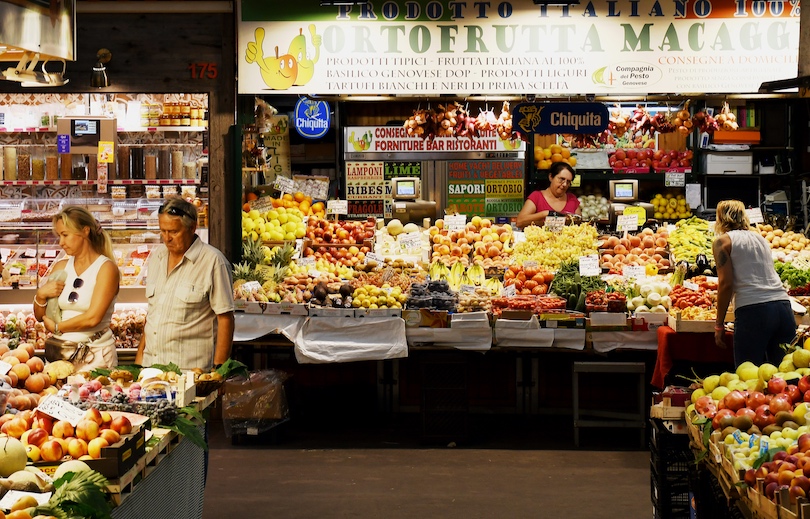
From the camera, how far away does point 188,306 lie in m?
5.36

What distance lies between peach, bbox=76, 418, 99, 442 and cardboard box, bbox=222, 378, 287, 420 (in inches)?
147

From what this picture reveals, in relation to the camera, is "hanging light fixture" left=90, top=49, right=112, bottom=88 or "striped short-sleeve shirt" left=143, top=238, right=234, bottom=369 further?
"hanging light fixture" left=90, top=49, right=112, bottom=88

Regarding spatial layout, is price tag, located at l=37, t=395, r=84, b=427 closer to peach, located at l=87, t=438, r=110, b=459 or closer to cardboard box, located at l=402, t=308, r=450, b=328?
peach, located at l=87, t=438, r=110, b=459

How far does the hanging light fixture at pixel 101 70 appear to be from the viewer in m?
8.04

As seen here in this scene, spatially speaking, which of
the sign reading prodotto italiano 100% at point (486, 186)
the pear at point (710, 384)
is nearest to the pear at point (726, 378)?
the pear at point (710, 384)

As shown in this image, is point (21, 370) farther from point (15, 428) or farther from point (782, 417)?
point (782, 417)

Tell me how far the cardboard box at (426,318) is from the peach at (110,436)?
3.97 meters

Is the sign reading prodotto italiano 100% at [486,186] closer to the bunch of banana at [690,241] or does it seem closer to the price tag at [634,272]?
the bunch of banana at [690,241]

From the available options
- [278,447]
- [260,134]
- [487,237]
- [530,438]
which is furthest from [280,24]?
[530,438]

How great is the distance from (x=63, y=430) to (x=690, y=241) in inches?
251

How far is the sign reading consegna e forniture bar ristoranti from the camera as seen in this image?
26.2 feet

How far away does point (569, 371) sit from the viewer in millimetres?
8070

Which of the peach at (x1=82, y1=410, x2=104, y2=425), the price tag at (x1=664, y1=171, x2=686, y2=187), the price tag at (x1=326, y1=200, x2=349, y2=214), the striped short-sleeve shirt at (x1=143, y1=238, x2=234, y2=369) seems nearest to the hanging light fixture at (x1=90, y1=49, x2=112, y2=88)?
the price tag at (x1=326, y1=200, x2=349, y2=214)

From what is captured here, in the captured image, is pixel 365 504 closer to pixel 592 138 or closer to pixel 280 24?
pixel 280 24
